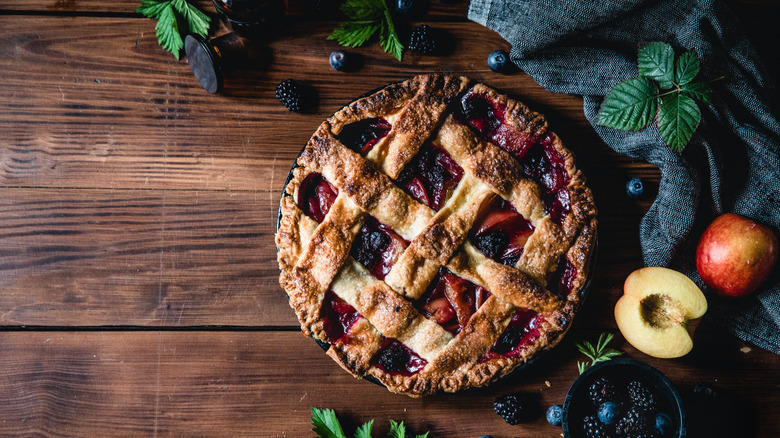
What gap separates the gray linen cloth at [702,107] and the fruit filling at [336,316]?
1009 mm

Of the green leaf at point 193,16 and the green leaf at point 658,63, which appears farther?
the green leaf at point 193,16

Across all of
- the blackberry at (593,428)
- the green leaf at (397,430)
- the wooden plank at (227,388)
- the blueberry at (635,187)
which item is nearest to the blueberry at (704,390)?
the wooden plank at (227,388)

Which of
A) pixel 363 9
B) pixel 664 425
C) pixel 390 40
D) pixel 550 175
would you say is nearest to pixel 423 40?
pixel 390 40

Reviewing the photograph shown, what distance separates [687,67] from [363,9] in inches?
42.6

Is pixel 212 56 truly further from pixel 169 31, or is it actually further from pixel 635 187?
pixel 635 187

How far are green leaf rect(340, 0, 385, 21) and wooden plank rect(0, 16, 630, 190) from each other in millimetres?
105

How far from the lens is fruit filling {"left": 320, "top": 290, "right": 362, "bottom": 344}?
173 cm

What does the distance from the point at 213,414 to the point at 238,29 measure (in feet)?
4.45

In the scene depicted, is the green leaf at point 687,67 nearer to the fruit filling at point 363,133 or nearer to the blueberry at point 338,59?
the fruit filling at point 363,133

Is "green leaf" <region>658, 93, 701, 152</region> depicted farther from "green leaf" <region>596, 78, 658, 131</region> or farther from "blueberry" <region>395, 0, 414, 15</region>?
"blueberry" <region>395, 0, 414, 15</region>

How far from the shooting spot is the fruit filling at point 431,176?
1748 millimetres

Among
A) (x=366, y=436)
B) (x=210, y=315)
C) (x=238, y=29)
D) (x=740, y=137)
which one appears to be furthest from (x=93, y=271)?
(x=740, y=137)

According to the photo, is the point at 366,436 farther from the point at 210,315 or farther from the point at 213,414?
the point at 210,315

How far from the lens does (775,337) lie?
1.82 m
